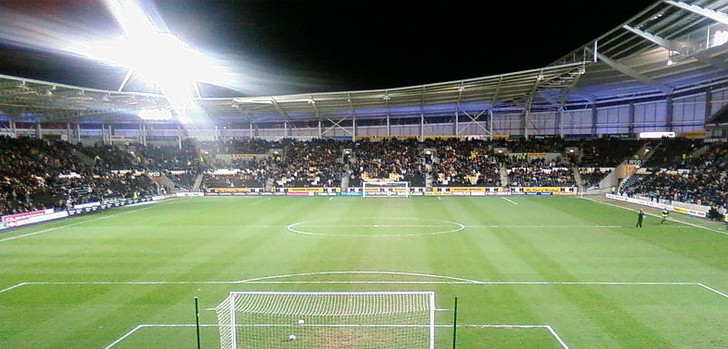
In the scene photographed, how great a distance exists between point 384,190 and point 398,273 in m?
29.6

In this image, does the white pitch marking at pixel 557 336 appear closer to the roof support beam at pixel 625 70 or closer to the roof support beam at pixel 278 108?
the roof support beam at pixel 625 70

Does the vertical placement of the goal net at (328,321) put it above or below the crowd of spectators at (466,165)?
below

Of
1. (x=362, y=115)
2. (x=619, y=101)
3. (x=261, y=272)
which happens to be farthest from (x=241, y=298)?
(x=619, y=101)

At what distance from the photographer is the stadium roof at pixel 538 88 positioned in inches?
1137

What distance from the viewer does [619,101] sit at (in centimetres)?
5525

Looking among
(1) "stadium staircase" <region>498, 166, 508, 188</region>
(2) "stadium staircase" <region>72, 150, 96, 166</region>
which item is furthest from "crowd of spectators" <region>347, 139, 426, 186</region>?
(2) "stadium staircase" <region>72, 150, 96, 166</region>

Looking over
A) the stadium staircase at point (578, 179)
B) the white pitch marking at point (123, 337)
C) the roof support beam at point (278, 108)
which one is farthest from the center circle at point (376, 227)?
the stadium staircase at point (578, 179)

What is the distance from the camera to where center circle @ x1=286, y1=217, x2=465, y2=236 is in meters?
22.9

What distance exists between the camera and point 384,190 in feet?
147

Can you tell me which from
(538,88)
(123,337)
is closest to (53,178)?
(123,337)

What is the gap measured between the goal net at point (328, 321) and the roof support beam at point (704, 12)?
2423cm

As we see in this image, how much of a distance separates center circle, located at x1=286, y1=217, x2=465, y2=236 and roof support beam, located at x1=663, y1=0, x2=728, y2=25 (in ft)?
58.0

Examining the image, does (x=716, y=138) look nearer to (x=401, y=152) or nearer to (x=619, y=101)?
(x=619, y=101)

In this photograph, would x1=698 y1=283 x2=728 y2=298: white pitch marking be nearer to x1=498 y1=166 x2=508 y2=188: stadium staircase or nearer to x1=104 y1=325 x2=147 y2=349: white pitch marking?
x1=104 y1=325 x2=147 y2=349: white pitch marking
